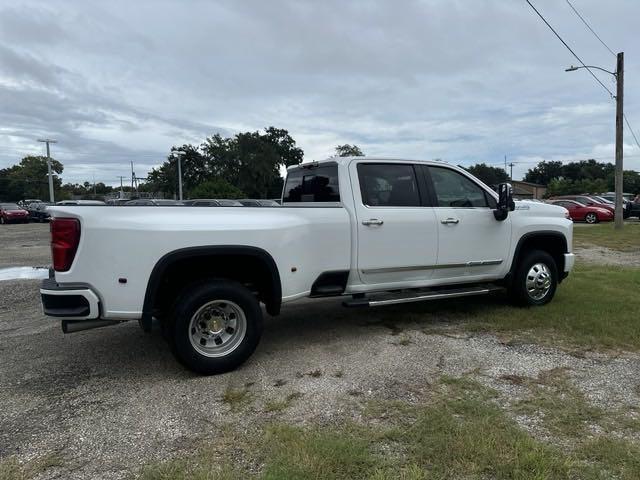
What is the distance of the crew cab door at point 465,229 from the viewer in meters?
5.51

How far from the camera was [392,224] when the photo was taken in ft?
16.7

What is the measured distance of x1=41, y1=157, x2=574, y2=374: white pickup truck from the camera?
3740 millimetres

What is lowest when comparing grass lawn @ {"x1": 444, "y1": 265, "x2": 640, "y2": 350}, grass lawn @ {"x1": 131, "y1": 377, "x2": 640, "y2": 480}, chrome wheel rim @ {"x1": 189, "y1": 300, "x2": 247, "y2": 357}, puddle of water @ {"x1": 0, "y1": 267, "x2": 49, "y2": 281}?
grass lawn @ {"x1": 131, "y1": 377, "x2": 640, "y2": 480}

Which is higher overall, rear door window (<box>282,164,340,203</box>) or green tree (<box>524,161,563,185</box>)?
green tree (<box>524,161,563,185</box>)

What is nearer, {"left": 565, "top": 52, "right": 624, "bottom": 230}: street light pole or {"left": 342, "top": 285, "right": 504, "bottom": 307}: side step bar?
{"left": 342, "top": 285, "right": 504, "bottom": 307}: side step bar

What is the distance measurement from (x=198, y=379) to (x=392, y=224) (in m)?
2.42

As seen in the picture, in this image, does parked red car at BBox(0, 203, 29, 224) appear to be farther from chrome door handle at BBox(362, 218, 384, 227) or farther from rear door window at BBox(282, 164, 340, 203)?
chrome door handle at BBox(362, 218, 384, 227)

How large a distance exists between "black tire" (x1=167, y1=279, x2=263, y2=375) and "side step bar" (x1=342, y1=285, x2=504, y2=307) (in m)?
1.08

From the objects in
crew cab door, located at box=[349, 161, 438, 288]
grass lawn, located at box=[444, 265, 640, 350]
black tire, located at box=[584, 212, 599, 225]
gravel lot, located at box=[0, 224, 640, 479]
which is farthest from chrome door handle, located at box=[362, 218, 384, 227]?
black tire, located at box=[584, 212, 599, 225]

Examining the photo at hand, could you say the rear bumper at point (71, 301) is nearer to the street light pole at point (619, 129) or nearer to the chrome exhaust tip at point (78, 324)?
the chrome exhaust tip at point (78, 324)

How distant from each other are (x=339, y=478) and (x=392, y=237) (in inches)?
111

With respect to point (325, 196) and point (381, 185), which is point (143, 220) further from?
point (381, 185)

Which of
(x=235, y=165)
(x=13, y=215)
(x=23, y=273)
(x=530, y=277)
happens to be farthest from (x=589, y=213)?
(x=235, y=165)

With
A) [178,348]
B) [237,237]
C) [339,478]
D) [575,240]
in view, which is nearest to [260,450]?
[339,478]
